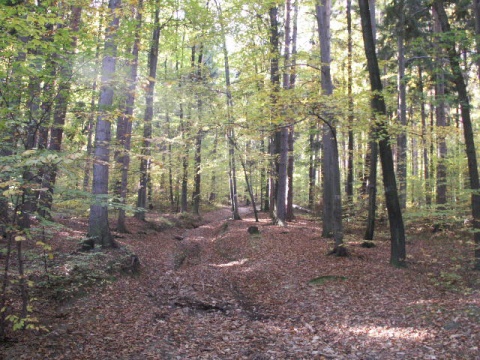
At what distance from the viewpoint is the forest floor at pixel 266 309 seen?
19.1ft

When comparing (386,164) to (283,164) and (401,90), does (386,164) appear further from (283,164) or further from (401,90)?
(401,90)

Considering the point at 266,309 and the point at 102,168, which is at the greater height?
the point at 102,168

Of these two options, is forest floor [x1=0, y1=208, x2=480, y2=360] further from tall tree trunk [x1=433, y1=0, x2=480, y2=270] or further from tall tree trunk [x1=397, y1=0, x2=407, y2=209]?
tall tree trunk [x1=397, y1=0, x2=407, y2=209]

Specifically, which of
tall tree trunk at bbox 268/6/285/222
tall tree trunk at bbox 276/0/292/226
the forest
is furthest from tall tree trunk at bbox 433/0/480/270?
A: tall tree trunk at bbox 276/0/292/226

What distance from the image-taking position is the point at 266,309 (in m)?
8.20

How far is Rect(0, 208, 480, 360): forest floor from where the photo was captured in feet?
19.1

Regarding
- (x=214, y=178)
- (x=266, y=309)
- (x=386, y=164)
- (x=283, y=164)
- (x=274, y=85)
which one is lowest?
(x=266, y=309)

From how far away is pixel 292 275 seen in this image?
10328 mm

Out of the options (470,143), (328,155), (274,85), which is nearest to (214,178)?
(328,155)

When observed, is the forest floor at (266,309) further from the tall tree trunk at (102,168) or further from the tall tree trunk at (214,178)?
the tall tree trunk at (214,178)

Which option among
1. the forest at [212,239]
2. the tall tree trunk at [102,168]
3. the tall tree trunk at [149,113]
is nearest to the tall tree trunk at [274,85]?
the forest at [212,239]

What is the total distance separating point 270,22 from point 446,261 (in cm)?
1448

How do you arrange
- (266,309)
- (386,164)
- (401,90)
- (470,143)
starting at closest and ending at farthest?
1. (266,309)
2. (470,143)
3. (386,164)
4. (401,90)

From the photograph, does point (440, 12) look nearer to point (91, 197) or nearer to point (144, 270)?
point (91, 197)
